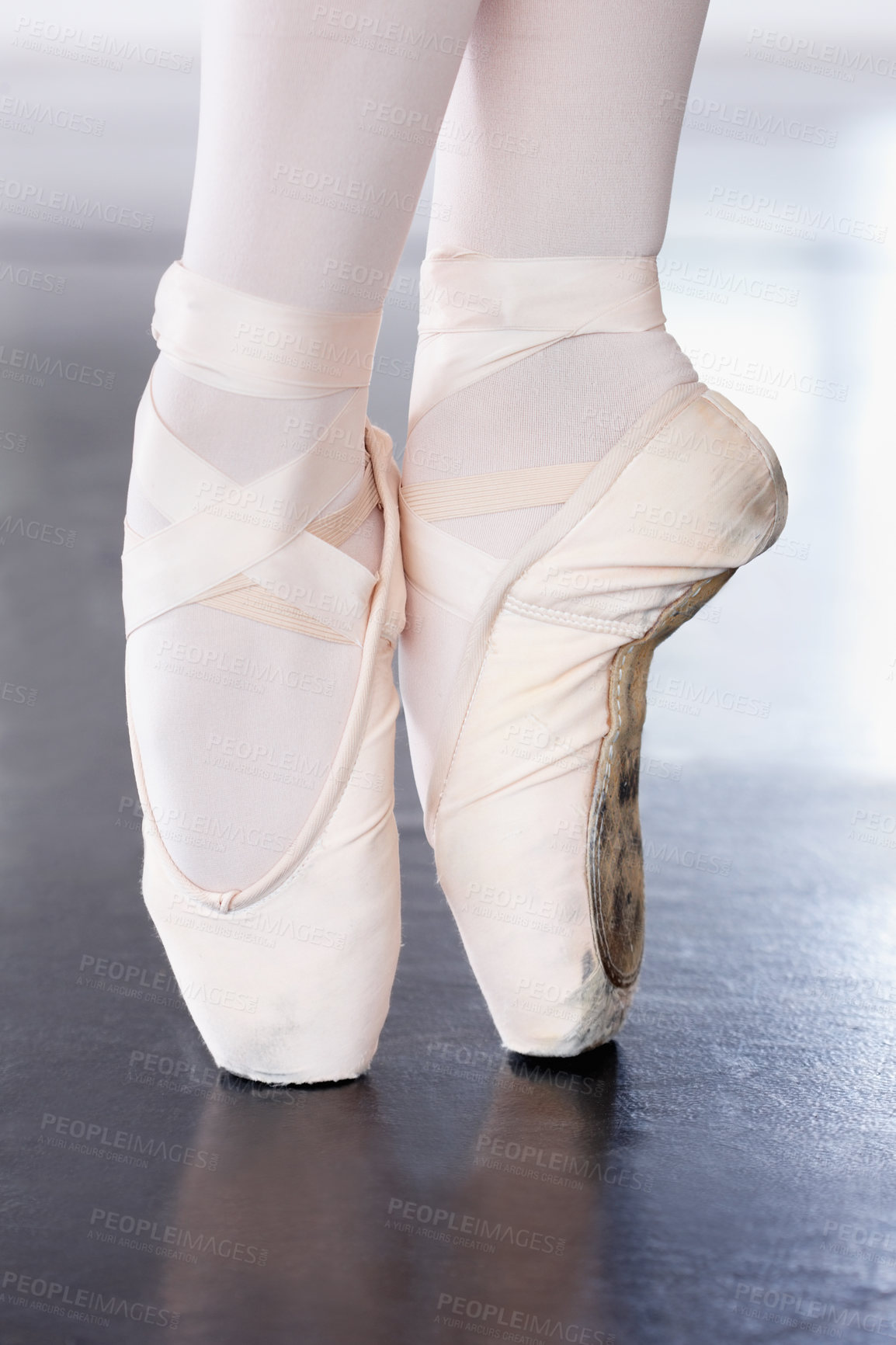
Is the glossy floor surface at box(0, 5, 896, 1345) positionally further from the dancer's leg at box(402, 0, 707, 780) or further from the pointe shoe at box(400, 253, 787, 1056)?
the dancer's leg at box(402, 0, 707, 780)

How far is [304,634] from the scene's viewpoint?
2.50 ft

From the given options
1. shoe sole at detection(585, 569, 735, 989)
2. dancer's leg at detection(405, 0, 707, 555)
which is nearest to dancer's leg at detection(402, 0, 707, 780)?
dancer's leg at detection(405, 0, 707, 555)

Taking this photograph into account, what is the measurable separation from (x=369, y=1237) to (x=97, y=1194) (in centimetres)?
13

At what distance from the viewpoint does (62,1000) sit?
0.84m

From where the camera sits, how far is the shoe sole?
2.70 feet

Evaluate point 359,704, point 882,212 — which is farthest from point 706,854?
point 882,212

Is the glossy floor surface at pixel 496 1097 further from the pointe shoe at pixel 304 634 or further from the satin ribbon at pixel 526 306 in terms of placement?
the satin ribbon at pixel 526 306

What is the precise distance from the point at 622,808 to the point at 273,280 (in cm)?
37

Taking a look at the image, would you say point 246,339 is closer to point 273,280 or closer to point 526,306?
point 273,280

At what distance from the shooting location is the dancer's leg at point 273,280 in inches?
26.6

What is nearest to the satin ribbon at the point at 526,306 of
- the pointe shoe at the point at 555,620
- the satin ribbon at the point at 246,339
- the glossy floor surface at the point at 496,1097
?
the pointe shoe at the point at 555,620

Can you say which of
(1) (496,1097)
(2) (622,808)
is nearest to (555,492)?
(2) (622,808)

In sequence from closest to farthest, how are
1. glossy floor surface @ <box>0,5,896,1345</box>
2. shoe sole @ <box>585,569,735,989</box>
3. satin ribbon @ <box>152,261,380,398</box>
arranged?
→ glossy floor surface @ <box>0,5,896,1345</box>
satin ribbon @ <box>152,261,380,398</box>
shoe sole @ <box>585,569,735,989</box>

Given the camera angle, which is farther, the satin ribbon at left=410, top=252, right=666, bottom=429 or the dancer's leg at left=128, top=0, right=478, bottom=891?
the satin ribbon at left=410, top=252, right=666, bottom=429
